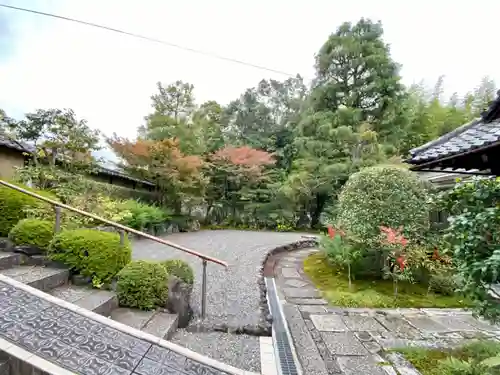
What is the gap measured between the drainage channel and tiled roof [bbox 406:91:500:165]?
237 centimetres

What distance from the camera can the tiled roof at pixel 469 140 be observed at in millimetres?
2506

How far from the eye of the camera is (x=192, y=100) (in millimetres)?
13305

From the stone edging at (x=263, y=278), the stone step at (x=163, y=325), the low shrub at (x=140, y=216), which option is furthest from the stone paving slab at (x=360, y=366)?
the low shrub at (x=140, y=216)

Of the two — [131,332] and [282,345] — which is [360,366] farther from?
[131,332]

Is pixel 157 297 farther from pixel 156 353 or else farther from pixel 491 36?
pixel 491 36

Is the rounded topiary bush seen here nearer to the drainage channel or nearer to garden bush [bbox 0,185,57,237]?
garden bush [bbox 0,185,57,237]

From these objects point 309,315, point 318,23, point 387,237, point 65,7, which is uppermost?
point 318,23

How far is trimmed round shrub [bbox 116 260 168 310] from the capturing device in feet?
9.06

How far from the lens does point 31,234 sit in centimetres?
312

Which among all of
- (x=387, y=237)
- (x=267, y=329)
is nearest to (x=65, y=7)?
(x=267, y=329)

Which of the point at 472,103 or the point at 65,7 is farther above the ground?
the point at 472,103

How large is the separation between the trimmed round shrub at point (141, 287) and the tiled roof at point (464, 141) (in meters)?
3.08

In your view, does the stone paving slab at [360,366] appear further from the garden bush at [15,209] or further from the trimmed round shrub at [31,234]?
the garden bush at [15,209]

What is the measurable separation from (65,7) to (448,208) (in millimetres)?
6135
